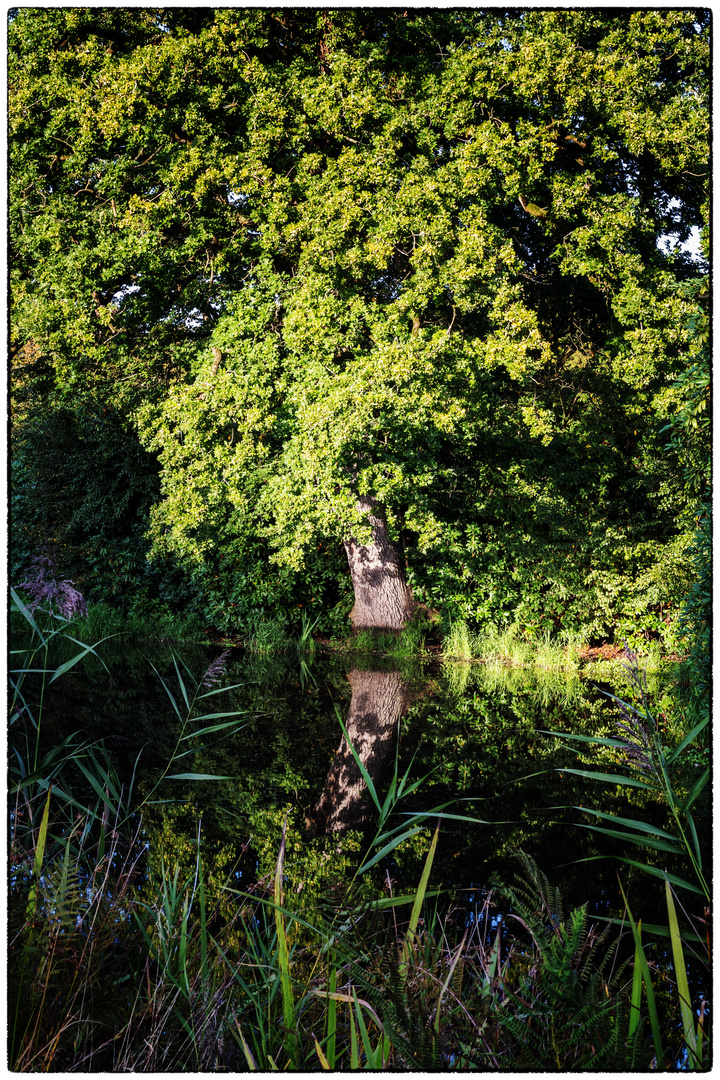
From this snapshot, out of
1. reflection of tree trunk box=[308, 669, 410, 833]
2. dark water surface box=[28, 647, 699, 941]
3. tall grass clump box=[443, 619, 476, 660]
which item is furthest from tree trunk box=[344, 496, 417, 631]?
dark water surface box=[28, 647, 699, 941]

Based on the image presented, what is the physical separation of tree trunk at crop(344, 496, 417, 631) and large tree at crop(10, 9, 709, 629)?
648mm

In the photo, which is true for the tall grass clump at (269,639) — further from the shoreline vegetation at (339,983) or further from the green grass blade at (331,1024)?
the green grass blade at (331,1024)

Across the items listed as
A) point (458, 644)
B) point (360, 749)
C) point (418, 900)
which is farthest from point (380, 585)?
point (418, 900)

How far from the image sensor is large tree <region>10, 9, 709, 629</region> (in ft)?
26.2

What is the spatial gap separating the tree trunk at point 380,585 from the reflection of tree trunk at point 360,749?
261cm

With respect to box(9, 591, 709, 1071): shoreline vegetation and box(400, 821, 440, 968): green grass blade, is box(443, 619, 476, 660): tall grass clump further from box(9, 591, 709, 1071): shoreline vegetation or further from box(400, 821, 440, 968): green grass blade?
box(400, 821, 440, 968): green grass blade

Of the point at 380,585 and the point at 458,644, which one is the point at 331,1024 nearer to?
the point at 458,644

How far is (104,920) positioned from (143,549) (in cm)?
1102

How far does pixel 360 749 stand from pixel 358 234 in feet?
21.5

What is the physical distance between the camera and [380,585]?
1059cm

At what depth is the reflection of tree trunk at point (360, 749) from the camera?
147 inches

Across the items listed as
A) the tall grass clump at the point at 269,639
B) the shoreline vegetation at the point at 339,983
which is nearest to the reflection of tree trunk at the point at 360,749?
the shoreline vegetation at the point at 339,983

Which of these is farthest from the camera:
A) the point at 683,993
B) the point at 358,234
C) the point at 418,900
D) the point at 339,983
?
the point at 358,234

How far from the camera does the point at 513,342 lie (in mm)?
8188
